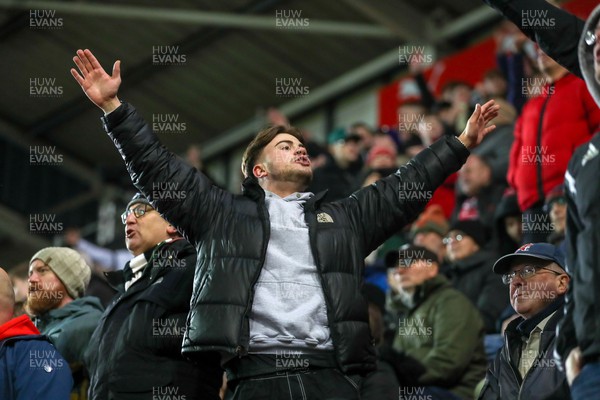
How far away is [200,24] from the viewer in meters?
14.6

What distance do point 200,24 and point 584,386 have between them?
12.1m

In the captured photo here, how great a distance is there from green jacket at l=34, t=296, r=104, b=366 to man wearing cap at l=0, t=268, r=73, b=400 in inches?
28.2

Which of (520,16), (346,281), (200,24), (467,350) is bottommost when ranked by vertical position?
(467,350)

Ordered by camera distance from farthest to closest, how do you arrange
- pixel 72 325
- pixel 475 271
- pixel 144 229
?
pixel 475 271
pixel 72 325
pixel 144 229

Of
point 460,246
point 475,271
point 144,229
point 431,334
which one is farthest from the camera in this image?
point 460,246

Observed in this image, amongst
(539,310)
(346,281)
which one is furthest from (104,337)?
(539,310)

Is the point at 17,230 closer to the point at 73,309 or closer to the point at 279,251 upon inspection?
the point at 73,309

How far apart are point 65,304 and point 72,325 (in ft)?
1.04

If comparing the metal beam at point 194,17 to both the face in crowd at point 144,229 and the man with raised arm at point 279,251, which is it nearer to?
the face in crowd at point 144,229

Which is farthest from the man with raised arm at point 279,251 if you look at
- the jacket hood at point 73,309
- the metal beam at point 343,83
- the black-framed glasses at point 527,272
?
the metal beam at point 343,83

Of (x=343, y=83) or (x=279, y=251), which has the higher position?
(x=343, y=83)

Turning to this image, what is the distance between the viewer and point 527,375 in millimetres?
4609

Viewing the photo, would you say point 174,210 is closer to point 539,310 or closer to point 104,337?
point 104,337

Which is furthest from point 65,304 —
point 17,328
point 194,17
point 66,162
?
point 66,162
